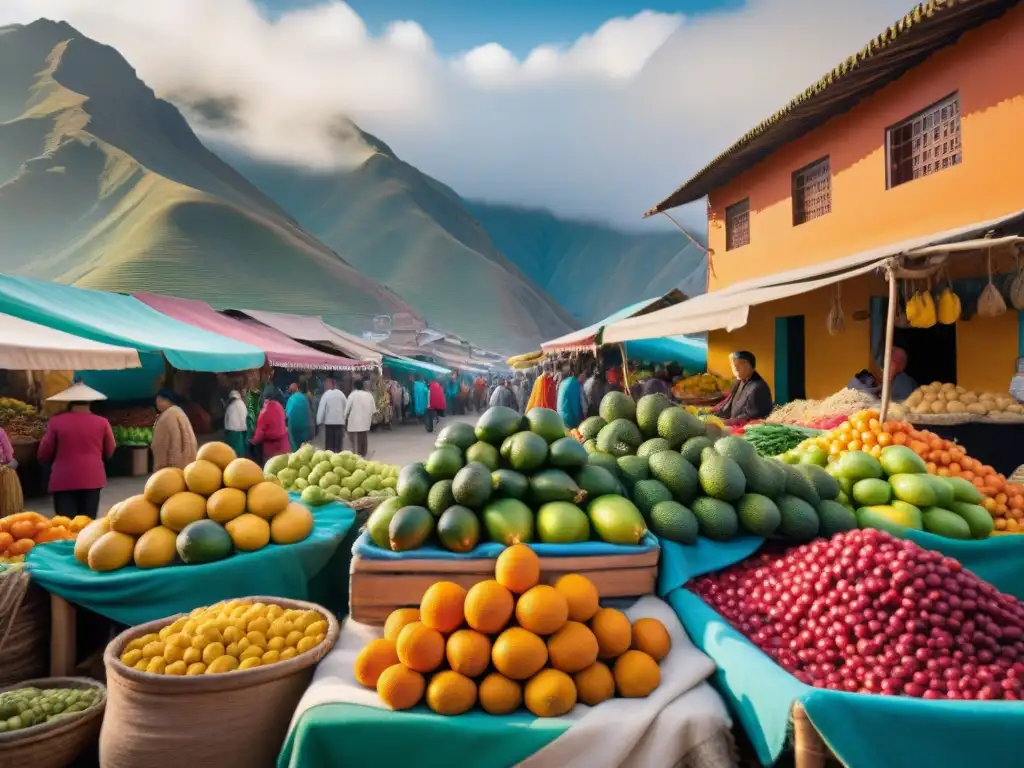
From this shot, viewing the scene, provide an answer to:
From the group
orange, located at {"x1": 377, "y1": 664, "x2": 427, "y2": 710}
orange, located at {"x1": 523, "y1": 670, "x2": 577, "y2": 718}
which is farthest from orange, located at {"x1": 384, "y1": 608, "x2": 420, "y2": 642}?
orange, located at {"x1": 523, "y1": 670, "x2": 577, "y2": 718}

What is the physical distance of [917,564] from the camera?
6.80ft

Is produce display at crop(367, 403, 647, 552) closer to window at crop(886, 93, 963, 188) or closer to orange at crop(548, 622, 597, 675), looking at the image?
orange at crop(548, 622, 597, 675)

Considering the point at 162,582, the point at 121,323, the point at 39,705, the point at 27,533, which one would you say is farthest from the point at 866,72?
the point at 121,323

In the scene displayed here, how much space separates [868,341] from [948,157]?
268 centimetres

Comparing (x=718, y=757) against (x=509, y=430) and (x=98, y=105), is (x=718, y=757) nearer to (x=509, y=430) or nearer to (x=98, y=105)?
(x=509, y=430)

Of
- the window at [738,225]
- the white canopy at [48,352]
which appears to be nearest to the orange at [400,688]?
the white canopy at [48,352]

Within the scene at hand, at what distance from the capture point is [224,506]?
10.4ft

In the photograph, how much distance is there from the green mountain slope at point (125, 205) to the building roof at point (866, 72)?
4014 centimetres

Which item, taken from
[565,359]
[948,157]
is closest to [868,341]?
[948,157]

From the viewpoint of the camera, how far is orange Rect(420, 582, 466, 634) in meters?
2.07

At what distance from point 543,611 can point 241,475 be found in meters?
2.12

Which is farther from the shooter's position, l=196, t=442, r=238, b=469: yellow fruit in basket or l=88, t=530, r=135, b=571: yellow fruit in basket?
l=196, t=442, r=238, b=469: yellow fruit in basket

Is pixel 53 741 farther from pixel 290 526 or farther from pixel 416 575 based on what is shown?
pixel 416 575

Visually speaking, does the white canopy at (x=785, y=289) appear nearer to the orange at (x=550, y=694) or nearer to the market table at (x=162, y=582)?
the market table at (x=162, y=582)
